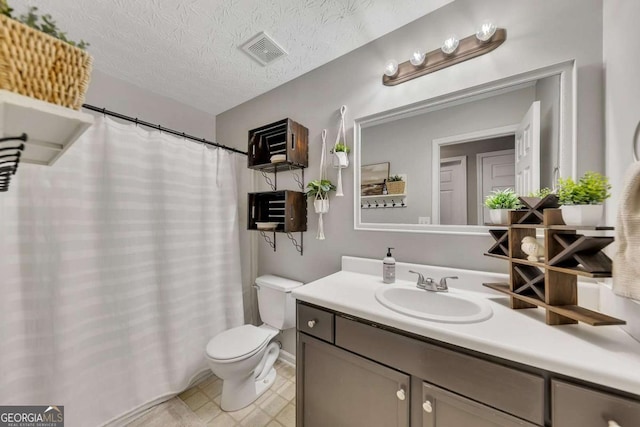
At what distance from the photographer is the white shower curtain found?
1078 mm

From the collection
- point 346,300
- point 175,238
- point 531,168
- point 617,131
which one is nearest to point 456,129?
point 531,168

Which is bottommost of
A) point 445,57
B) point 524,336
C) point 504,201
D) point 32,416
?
point 32,416

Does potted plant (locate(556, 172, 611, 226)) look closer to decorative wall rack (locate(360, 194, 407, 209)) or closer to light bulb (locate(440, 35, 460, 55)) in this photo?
decorative wall rack (locate(360, 194, 407, 209))

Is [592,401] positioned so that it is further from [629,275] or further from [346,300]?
[346,300]

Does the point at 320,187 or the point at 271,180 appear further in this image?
the point at 271,180

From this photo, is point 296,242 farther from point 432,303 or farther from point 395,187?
point 432,303

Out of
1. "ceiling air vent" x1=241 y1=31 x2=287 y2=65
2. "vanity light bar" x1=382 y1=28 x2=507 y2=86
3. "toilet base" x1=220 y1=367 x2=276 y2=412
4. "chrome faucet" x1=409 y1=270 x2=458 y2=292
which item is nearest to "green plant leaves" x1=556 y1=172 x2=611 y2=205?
"chrome faucet" x1=409 y1=270 x2=458 y2=292

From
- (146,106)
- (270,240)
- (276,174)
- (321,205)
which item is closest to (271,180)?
(276,174)

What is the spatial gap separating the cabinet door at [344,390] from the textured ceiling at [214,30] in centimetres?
170

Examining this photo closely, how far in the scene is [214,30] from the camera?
52.2 inches

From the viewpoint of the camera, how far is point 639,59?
0.69m

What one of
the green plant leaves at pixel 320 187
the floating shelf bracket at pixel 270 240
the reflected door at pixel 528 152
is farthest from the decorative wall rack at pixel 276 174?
the reflected door at pixel 528 152

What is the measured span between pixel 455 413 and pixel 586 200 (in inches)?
30.8

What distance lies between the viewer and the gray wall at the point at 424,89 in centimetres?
93
